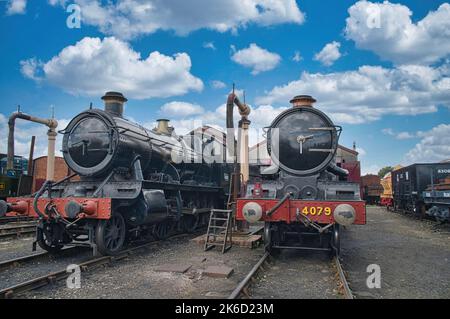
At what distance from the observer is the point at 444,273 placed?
21.4 ft

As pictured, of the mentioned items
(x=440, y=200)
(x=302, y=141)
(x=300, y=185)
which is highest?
(x=302, y=141)

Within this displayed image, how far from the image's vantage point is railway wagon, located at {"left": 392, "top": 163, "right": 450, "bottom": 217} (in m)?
16.3

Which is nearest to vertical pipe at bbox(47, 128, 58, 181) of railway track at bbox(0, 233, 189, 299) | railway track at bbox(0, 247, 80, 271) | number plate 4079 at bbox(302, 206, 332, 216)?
railway track at bbox(0, 247, 80, 271)

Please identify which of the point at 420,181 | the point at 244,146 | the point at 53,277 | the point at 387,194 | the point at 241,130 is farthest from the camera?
the point at 387,194

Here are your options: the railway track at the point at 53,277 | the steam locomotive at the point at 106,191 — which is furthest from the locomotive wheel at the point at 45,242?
the railway track at the point at 53,277

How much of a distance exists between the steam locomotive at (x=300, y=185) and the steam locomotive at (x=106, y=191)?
8.01 feet

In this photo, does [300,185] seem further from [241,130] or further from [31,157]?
[31,157]

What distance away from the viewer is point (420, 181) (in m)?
16.5

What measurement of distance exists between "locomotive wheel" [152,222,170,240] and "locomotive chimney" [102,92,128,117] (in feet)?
10.3

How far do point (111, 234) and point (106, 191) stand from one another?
94 centimetres

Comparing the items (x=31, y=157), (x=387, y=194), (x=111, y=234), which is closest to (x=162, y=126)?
(x=111, y=234)

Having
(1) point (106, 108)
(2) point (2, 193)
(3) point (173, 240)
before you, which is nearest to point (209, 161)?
(3) point (173, 240)

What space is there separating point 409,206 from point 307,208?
14608 mm
